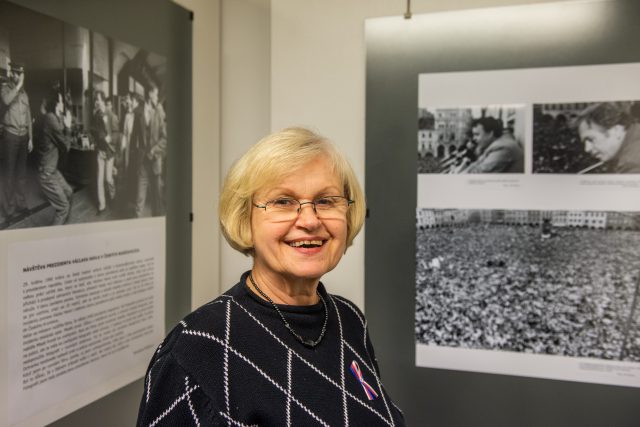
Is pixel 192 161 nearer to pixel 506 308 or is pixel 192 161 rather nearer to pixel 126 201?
pixel 126 201

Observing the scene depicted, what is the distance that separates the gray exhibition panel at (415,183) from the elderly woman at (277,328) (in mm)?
591

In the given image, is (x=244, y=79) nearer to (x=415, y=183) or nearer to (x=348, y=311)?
(x=415, y=183)

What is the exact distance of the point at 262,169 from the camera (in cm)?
91

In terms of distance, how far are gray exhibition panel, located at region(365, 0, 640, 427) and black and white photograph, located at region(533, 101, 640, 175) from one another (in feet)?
0.50

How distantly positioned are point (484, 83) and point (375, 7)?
473 mm

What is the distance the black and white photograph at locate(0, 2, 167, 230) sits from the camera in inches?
39.3

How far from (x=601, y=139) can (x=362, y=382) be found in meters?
1.10

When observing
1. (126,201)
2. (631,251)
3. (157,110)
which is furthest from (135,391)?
(631,251)

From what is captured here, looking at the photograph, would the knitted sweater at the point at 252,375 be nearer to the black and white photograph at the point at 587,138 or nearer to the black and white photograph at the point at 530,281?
the black and white photograph at the point at 530,281

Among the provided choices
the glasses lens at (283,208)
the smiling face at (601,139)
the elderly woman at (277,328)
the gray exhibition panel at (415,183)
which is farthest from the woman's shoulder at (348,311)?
the smiling face at (601,139)

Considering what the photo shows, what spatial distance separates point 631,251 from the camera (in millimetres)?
1463

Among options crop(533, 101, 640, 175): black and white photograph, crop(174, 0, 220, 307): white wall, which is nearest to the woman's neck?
crop(174, 0, 220, 307): white wall

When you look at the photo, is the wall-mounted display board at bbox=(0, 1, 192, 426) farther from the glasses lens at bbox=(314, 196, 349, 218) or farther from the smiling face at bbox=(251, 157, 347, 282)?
the glasses lens at bbox=(314, 196, 349, 218)

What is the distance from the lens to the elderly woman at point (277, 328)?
31.0 inches
